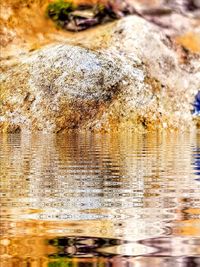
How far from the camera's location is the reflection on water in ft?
20.9

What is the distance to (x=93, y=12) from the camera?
5294cm

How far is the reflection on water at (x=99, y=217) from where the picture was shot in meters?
6.36

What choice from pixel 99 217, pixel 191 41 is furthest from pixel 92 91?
pixel 99 217

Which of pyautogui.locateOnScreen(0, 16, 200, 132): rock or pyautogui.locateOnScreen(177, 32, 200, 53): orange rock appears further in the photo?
pyautogui.locateOnScreen(177, 32, 200, 53): orange rock

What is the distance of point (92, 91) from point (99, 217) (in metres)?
38.1

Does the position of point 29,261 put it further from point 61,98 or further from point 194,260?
point 61,98

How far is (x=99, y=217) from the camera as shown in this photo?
8414 millimetres

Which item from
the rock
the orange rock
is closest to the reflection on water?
the rock

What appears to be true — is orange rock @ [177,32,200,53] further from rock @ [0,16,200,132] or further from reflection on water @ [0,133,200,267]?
reflection on water @ [0,133,200,267]

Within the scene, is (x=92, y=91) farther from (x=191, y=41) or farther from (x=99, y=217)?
(x=99, y=217)

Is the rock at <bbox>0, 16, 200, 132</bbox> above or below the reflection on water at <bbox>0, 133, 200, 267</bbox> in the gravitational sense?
above

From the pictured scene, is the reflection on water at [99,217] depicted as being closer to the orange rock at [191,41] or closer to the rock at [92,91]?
the rock at [92,91]

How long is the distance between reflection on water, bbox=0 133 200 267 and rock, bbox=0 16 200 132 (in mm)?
29688

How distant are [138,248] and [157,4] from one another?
46795 mm
